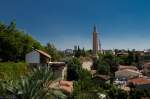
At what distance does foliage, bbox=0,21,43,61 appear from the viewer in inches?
1775

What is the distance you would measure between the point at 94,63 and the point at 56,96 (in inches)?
2377

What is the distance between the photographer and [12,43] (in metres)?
45.3

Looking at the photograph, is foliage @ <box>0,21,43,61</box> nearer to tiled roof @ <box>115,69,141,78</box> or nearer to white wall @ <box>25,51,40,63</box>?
white wall @ <box>25,51,40,63</box>

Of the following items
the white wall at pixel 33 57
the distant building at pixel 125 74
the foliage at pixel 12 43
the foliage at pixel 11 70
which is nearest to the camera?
the foliage at pixel 11 70

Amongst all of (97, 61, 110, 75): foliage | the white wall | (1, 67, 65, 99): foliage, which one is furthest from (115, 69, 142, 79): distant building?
(1, 67, 65, 99): foliage

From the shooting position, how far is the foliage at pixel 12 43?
45094 mm

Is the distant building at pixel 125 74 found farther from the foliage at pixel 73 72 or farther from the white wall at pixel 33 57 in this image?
the white wall at pixel 33 57

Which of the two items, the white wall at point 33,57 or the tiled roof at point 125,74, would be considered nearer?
the white wall at point 33,57

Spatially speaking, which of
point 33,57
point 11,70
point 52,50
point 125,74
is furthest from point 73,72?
point 125,74

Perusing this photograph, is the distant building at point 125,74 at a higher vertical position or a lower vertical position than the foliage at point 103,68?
lower

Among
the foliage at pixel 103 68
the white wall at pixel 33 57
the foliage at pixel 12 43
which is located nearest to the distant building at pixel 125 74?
the foliage at pixel 103 68

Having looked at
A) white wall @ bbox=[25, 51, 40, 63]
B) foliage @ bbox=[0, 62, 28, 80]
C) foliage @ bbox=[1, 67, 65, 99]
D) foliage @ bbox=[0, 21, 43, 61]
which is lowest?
foliage @ bbox=[1, 67, 65, 99]

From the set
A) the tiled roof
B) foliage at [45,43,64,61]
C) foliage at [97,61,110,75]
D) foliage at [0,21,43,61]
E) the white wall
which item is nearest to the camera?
foliage at [0,21,43,61]

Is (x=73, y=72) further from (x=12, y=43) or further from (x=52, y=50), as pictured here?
(x=52, y=50)
